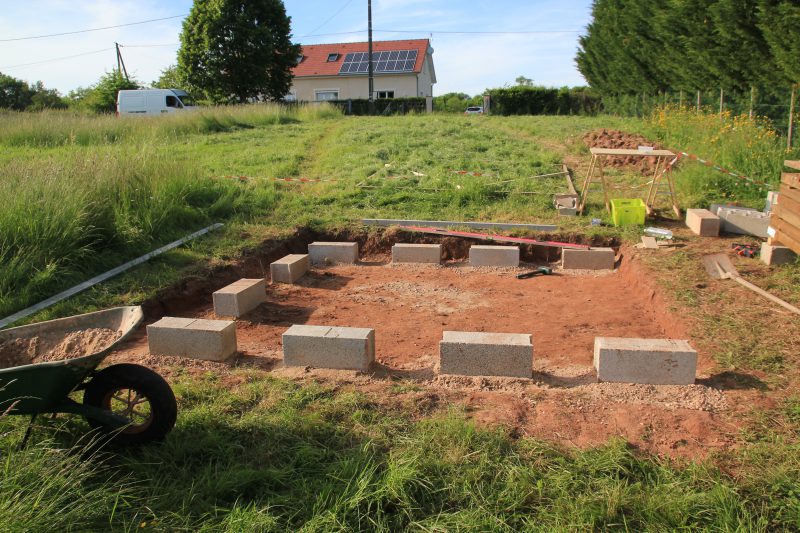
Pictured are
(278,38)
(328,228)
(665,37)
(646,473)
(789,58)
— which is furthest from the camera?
(278,38)

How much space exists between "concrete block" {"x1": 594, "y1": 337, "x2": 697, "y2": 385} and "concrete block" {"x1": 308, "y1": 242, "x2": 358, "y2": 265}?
411 centimetres

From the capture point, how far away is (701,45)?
1338cm

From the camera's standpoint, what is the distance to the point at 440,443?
2.91 m

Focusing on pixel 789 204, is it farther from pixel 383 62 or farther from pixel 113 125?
pixel 383 62

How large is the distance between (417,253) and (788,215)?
4.00 meters

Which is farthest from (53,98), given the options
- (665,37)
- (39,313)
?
(39,313)

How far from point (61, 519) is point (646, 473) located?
259 centimetres

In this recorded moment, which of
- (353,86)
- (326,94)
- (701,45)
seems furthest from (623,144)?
(326,94)

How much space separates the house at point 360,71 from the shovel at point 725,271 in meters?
35.8

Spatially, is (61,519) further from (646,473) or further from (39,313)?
(39,313)

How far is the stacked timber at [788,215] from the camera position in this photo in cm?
541

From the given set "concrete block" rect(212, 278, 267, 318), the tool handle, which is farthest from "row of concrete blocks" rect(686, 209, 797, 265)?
Answer: "concrete block" rect(212, 278, 267, 318)

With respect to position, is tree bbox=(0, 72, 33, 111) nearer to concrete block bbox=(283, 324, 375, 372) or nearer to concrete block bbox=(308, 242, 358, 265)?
concrete block bbox=(308, 242, 358, 265)

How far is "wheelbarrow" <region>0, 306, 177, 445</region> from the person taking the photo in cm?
253
